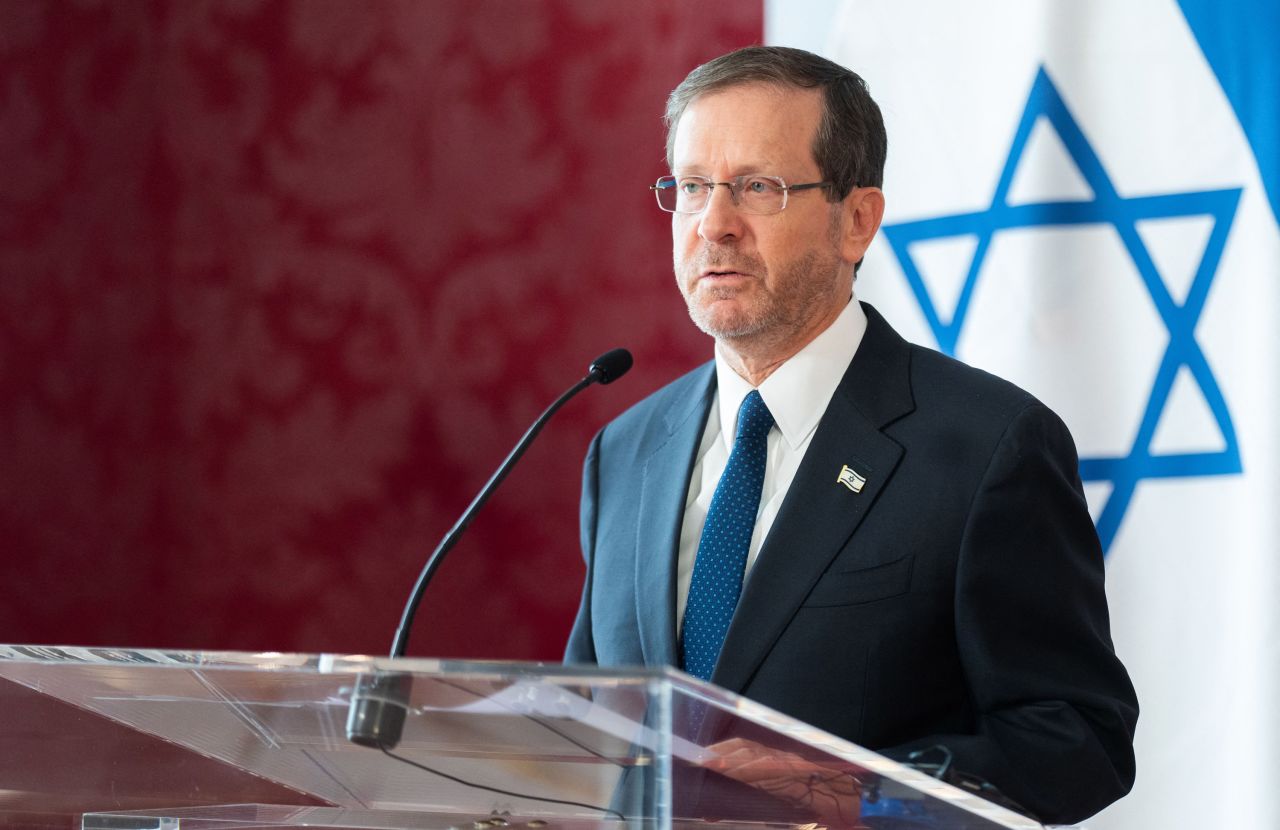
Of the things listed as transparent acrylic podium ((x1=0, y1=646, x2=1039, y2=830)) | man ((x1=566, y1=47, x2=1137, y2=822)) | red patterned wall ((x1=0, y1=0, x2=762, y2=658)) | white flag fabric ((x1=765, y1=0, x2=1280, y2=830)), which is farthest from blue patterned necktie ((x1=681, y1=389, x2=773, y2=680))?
red patterned wall ((x1=0, y1=0, x2=762, y2=658))

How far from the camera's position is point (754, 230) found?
1793mm

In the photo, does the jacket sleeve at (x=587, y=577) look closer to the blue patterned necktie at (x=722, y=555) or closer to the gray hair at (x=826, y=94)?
the blue patterned necktie at (x=722, y=555)

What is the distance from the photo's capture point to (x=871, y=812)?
1.06 meters

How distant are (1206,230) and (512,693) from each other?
67.5 inches

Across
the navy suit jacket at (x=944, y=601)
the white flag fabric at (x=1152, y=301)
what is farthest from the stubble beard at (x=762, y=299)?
the white flag fabric at (x=1152, y=301)

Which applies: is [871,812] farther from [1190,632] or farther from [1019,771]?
[1190,632]

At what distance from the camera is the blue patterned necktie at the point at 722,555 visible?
169cm

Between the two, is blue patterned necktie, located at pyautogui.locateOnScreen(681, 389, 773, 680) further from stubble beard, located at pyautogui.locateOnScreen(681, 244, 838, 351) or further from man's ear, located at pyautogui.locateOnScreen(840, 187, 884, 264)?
man's ear, located at pyautogui.locateOnScreen(840, 187, 884, 264)

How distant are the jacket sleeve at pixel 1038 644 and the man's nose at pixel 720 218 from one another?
0.43 m

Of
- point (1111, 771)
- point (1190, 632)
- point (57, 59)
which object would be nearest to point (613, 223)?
point (57, 59)

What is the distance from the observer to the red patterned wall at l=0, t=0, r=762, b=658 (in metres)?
2.96

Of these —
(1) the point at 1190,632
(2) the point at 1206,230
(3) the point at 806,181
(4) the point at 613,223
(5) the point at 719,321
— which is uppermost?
(4) the point at 613,223

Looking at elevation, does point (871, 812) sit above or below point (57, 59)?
below

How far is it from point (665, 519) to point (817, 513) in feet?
0.77
